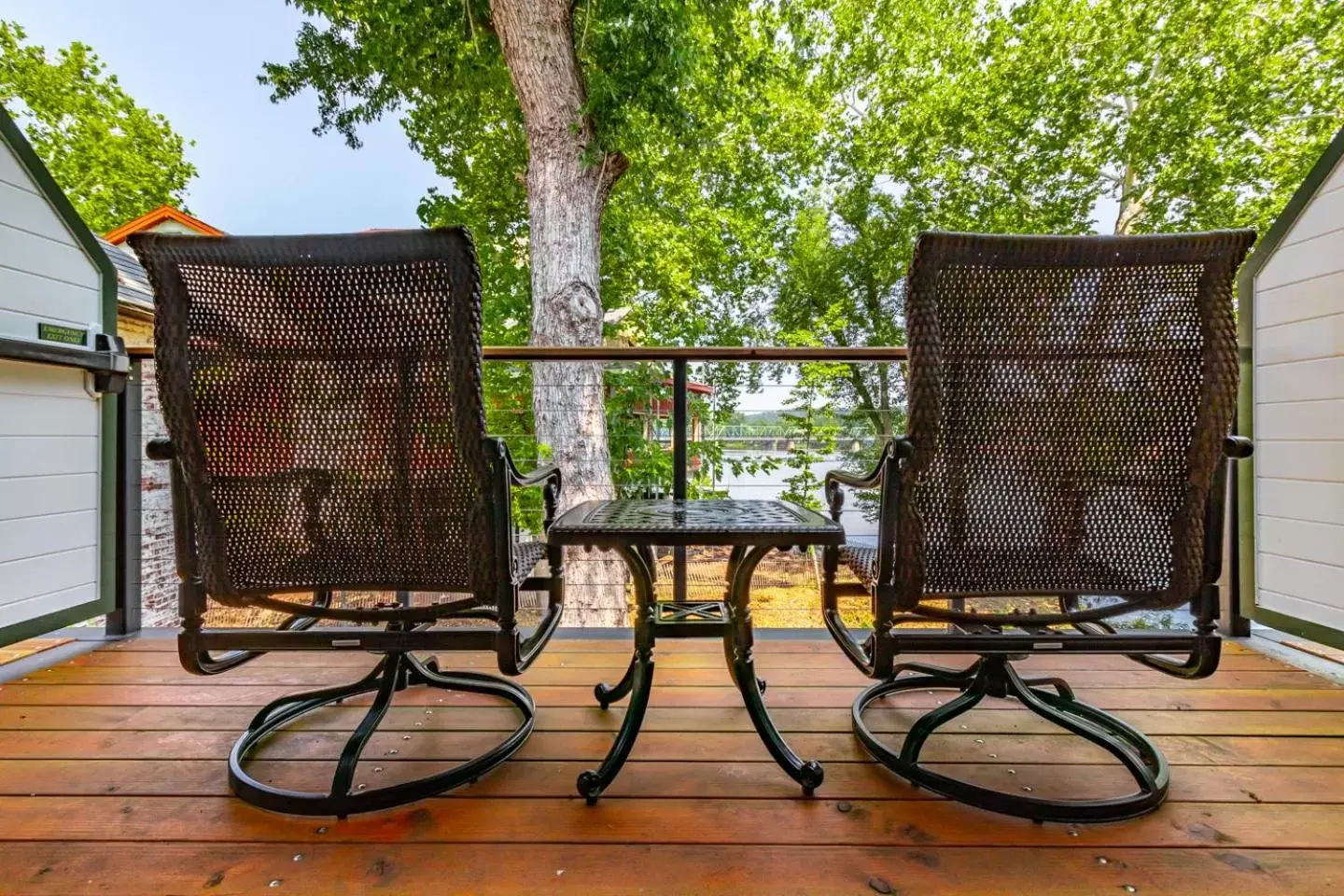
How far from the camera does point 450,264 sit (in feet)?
3.32

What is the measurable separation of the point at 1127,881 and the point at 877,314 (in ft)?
34.3

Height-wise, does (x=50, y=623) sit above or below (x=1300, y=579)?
below

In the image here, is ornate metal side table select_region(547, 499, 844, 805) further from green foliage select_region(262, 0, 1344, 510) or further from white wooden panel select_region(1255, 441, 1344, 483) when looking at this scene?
green foliage select_region(262, 0, 1344, 510)

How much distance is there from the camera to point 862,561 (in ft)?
4.17

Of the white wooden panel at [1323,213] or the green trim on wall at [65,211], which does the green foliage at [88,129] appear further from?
the white wooden panel at [1323,213]

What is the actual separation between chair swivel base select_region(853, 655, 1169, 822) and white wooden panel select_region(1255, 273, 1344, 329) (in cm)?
147

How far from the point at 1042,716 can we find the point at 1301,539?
1343mm

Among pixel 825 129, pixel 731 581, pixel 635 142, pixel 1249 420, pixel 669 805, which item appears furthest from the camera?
pixel 825 129

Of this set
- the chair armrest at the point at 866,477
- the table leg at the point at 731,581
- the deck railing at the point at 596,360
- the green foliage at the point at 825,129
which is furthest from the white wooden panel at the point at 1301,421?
the green foliage at the point at 825,129

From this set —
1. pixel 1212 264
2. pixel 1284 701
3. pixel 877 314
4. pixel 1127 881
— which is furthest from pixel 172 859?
pixel 877 314

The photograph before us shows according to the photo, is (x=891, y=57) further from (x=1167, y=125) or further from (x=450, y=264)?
(x=450, y=264)

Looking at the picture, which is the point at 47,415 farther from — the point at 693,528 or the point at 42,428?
the point at 693,528

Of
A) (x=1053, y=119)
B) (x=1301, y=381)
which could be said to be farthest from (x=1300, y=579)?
(x=1053, y=119)

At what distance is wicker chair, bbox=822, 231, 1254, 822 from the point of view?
101 cm
